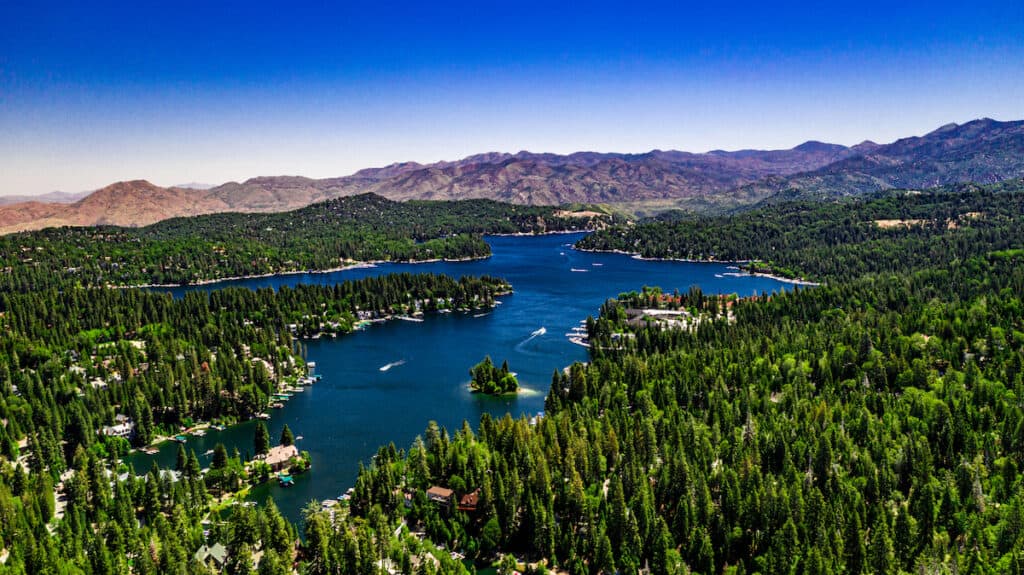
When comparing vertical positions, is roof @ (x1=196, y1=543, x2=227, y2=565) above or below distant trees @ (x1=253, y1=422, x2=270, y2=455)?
below

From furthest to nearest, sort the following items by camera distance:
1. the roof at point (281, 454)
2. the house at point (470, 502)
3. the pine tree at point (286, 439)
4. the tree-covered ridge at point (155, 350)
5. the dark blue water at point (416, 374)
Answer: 1. the tree-covered ridge at point (155, 350)
2. the dark blue water at point (416, 374)
3. the pine tree at point (286, 439)
4. the roof at point (281, 454)
5. the house at point (470, 502)

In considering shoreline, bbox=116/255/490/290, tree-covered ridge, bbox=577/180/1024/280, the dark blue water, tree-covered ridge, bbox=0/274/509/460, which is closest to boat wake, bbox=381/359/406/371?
the dark blue water

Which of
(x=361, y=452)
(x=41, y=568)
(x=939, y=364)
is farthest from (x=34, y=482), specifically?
(x=939, y=364)

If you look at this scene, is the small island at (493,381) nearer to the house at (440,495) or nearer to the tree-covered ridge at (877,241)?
the house at (440,495)

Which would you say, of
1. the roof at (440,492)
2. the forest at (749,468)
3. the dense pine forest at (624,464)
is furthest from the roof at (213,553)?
the roof at (440,492)

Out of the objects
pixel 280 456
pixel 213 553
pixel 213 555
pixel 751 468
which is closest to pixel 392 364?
pixel 280 456

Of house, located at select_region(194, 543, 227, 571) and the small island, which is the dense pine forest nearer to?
house, located at select_region(194, 543, 227, 571)
